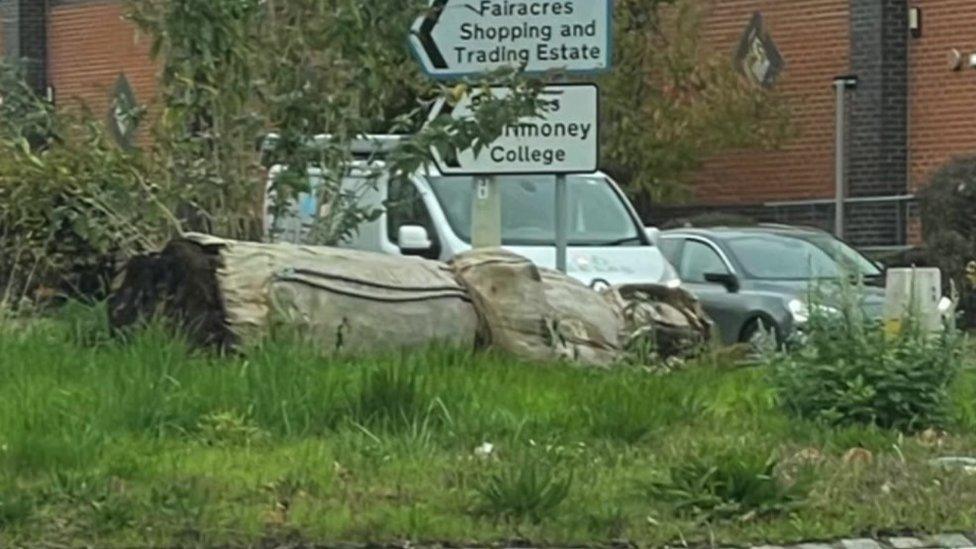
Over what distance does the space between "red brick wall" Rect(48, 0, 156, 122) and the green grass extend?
2566cm

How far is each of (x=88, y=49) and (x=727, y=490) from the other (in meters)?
31.1

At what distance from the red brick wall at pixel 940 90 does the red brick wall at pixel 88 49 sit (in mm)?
13499

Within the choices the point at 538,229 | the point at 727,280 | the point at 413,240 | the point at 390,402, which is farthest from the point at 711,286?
the point at 390,402

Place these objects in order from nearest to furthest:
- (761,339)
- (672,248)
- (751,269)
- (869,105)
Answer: (761,339)
(751,269)
(672,248)
(869,105)

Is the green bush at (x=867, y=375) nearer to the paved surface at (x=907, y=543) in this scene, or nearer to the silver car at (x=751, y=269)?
the paved surface at (x=907, y=543)

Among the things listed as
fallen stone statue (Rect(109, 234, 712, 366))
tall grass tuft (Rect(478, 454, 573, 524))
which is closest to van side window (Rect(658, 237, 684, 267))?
fallen stone statue (Rect(109, 234, 712, 366))

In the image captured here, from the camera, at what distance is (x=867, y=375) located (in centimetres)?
989

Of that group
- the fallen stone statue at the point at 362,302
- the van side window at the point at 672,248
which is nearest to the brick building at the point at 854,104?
the van side window at the point at 672,248

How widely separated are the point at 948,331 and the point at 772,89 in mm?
18952

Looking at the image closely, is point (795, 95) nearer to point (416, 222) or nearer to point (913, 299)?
point (416, 222)

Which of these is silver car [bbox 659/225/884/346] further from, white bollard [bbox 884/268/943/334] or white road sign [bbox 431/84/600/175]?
white bollard [bbox 884/268/943/334]

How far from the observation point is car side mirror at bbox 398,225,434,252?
16.6m

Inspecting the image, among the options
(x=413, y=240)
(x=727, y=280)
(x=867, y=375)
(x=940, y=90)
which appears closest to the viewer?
(x=867, y=375)

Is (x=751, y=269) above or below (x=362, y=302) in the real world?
below
